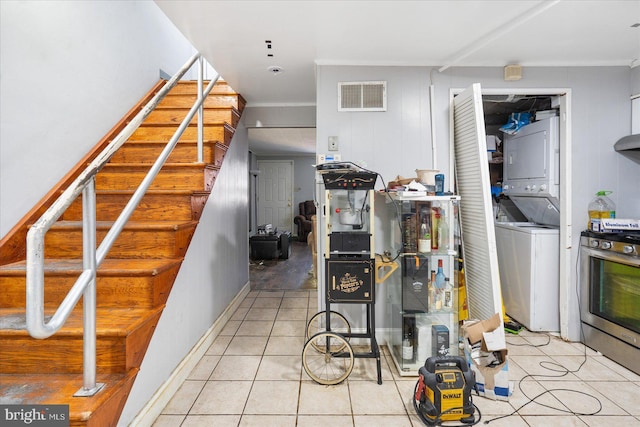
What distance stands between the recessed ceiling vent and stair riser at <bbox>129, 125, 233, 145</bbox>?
114cm

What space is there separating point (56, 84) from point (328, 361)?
2630mm

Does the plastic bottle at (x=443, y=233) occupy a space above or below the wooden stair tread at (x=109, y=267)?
above

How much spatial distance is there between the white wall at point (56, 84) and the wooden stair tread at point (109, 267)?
324 mm

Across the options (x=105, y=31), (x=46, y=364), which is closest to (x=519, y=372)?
(x=46, y=364)

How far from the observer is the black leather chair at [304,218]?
27.7ft

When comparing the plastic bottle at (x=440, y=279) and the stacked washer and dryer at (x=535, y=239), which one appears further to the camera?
the stacked washer and dryer at (x=535, y=239)

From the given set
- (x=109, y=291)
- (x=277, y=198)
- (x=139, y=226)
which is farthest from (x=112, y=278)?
(x=277, y=198)

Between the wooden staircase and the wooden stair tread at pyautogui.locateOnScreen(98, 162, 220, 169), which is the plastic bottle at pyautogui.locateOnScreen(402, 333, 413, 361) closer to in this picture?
the wooden staircase

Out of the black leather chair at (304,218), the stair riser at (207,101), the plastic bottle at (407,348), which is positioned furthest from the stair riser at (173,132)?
the black leather chair at (304,218)

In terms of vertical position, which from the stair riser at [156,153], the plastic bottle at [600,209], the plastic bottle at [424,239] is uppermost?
the stair riser at [156,153]

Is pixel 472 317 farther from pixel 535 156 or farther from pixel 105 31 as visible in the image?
pixel 105 31

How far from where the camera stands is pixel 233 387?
2086mm

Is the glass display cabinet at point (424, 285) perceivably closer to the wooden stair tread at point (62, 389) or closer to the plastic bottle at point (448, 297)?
the plastic bottle at point (448, 297)

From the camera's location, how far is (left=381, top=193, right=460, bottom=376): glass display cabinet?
2188 millimetres
